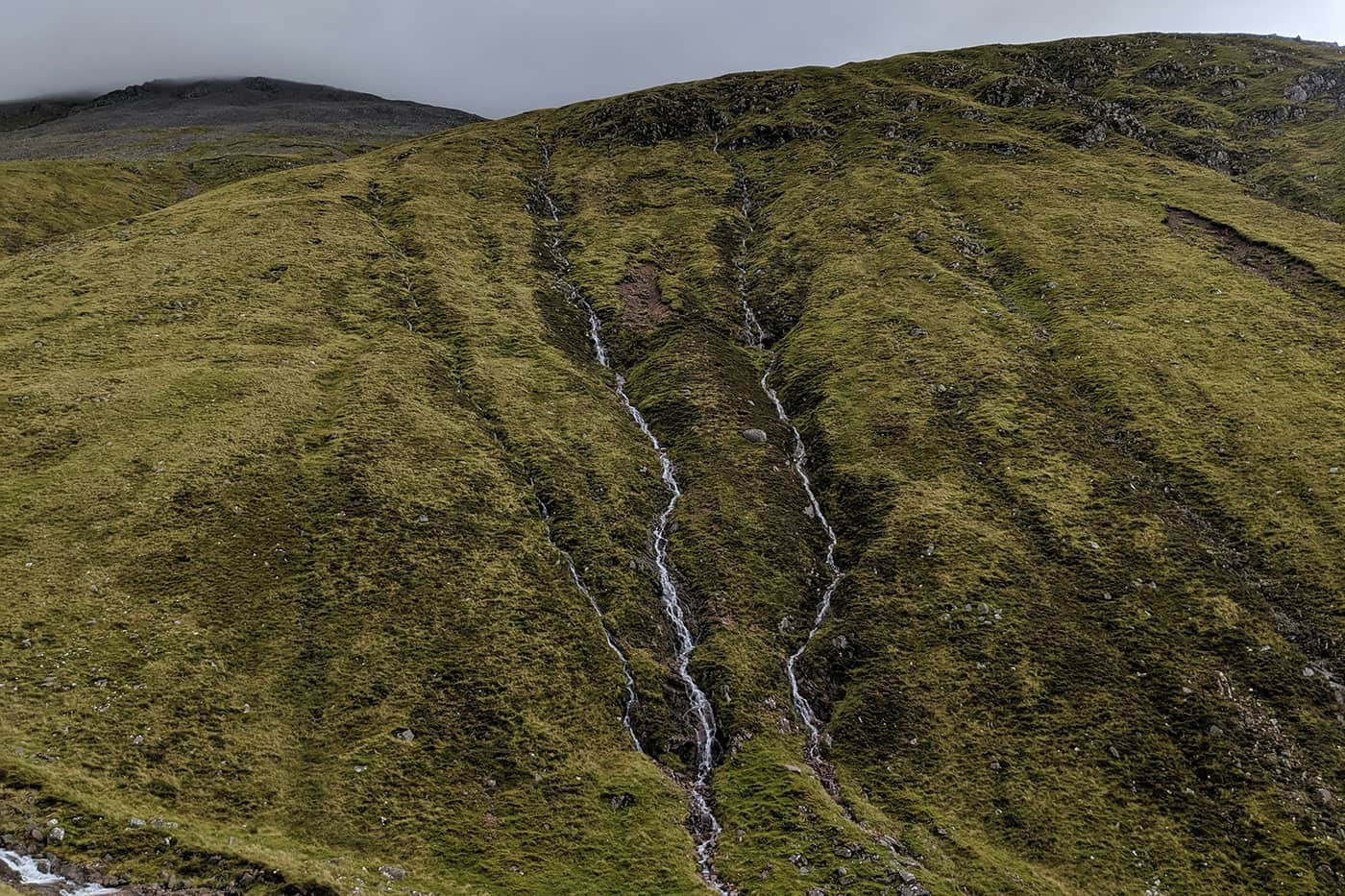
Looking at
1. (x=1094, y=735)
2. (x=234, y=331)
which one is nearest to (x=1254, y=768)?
(x=1094, y=735)

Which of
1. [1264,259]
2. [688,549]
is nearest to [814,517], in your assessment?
[688,549]

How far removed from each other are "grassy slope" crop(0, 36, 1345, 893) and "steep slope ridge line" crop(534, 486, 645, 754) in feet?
2.81

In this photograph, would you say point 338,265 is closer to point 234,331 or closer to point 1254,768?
point 234,331

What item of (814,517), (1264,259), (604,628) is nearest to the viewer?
(604,628)

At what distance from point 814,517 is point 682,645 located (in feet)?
55.5

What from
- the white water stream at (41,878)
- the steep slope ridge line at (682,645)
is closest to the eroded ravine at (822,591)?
the steep slope ridge line at (682,645)

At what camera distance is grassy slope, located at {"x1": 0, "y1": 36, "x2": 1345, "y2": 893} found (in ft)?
104

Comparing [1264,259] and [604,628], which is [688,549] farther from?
[1264,259]

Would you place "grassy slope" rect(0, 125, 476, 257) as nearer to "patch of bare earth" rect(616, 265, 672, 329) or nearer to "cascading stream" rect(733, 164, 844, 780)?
"patch of bare earth" rect(616, 265, 672, 329)

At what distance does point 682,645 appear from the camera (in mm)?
45781

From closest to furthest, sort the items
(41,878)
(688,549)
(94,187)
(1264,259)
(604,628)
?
(41,878) → (604,628) → (688,549) → (1264,259) → (94,187)

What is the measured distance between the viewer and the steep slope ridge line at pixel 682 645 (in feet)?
111

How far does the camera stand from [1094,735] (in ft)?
124

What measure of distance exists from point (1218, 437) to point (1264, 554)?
13.3 metres
